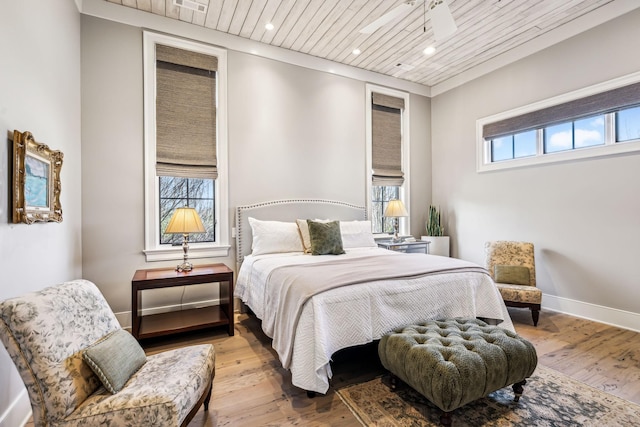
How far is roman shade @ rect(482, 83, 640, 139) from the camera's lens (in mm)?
3180

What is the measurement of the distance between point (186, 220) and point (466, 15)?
381 centimetres

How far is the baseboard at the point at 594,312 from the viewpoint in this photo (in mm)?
3176

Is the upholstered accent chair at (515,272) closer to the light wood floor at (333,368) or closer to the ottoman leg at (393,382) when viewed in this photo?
the light wood floor at (333,368)

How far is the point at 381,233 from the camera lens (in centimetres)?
510

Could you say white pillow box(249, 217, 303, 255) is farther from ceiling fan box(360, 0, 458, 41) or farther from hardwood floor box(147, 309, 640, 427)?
ceiling fan box(360, 0, 458, 41)

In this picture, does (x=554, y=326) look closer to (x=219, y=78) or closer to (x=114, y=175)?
(x=219, y=78)

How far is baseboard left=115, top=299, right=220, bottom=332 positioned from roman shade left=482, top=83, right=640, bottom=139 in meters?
4.55

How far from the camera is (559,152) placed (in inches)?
146

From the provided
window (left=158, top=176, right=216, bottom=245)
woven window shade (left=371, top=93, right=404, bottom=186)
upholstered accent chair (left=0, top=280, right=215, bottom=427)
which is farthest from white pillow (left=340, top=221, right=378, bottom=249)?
upholstered accent chair (left=0, top=280, right=215, bottom=427)

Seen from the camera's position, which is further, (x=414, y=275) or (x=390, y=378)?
(x=414, y=275)

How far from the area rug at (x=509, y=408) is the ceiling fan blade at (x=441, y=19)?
2.96 metres

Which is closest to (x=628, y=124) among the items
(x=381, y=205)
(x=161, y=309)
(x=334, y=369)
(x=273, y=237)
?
(x=381, y=205)

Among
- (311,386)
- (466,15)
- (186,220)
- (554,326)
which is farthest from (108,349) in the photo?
(466,15)

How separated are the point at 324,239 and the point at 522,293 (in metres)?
2.27
